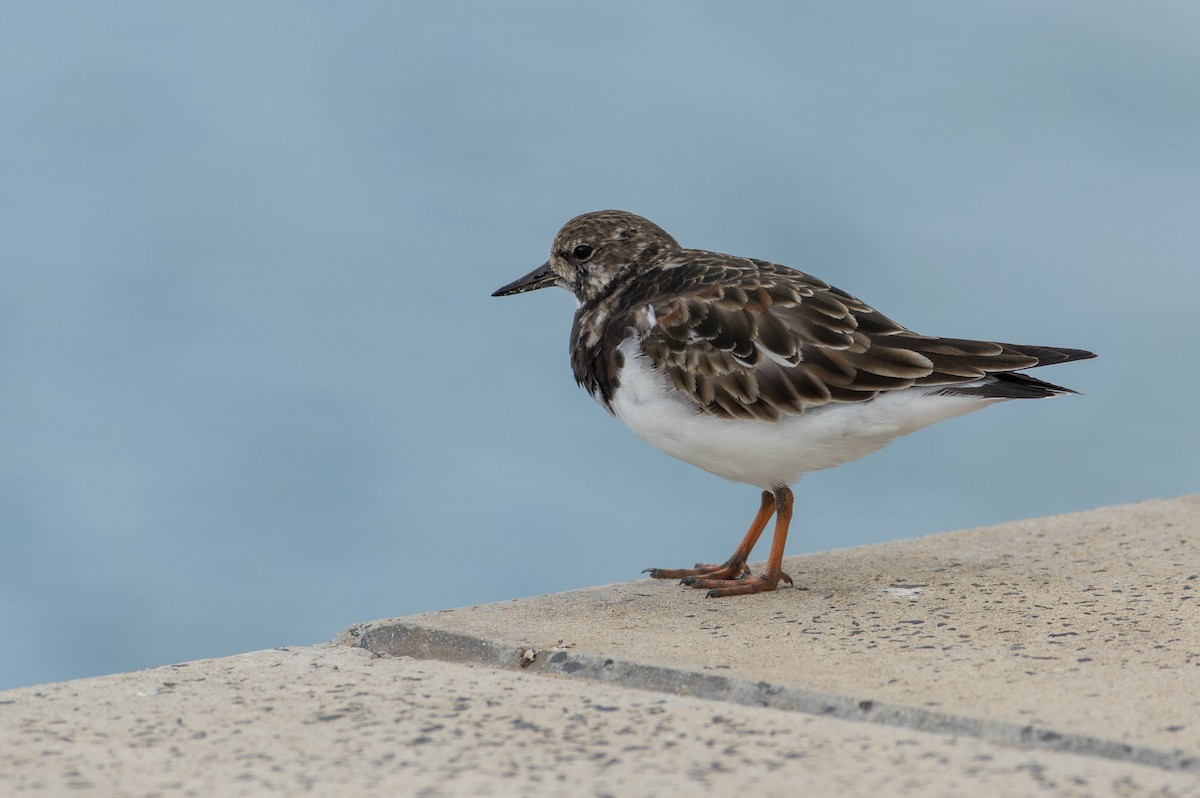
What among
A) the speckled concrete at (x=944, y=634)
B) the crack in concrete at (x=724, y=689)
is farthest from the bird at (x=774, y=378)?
Answer: the crack in concrete at (x=724, y=689)

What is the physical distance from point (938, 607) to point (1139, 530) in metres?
1.37

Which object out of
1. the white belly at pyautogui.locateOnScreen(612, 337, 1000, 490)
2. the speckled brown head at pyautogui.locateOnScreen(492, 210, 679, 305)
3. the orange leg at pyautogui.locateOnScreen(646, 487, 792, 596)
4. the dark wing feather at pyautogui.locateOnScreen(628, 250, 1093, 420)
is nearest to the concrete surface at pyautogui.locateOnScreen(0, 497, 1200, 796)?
the orange leg at pyautogui.locateOnScreen(646, 487, 792, 596)

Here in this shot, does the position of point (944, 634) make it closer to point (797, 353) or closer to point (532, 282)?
point (797, 353)

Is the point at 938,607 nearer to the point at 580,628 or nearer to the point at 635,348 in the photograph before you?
the point at 580,628

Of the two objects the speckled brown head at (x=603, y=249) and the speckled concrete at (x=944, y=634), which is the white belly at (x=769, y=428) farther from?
the speckled brown head at (x=603, y=249)

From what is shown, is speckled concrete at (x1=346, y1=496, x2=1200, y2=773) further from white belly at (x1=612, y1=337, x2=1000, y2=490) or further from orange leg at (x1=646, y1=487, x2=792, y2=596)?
white belly at (x1=612, y1=337, x2=1000, y2=490)

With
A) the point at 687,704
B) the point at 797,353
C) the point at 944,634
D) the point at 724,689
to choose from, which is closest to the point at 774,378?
the point at 797,353

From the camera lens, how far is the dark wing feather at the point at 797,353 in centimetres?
444

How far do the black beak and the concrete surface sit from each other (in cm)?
164

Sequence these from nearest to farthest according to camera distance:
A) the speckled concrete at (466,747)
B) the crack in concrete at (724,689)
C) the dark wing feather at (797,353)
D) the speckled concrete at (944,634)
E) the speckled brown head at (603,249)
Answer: the speckled concrete at (466,747), the crack in concrete at (724,689), the speckled concrete at (944,634), the dark wing feather at (797,353), the speckled brown head at (603,249)

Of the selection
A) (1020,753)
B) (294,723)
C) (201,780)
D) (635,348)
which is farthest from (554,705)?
(635,348)

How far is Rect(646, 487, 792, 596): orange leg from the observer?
176 inches

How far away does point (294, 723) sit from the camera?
9.37 feet

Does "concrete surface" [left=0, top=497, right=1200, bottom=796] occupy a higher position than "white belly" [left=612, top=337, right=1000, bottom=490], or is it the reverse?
"white belly" [left=612, top=337, right=1000, bottom=490]
